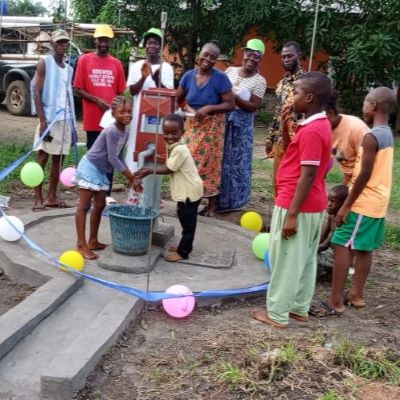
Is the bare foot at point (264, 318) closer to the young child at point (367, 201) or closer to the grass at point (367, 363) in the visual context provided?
the young child at point (367, 201)

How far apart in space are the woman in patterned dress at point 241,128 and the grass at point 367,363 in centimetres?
305

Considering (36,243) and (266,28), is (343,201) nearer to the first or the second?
(36,243)

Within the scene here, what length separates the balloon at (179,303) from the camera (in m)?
3.72

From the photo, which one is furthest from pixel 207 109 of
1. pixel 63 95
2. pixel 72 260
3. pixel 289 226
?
pixel 289 226

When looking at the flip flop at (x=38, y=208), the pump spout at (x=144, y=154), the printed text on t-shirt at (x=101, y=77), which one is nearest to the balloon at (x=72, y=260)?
the pump spout at (x=144, y=154)

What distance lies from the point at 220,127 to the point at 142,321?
2522 mm

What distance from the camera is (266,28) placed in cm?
1395

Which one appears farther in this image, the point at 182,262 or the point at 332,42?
the point at 332,42

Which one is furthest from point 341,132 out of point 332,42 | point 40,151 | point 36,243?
point 332,42

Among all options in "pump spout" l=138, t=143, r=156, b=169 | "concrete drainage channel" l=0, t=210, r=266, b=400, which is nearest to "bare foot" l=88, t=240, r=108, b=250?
"concrete drainage channel" l=0, t=210, r=266, b=400

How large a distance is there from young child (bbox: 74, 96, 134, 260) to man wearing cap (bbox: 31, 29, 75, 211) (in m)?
1.46

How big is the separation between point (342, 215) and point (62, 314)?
1.92 metres

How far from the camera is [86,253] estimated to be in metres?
4.35

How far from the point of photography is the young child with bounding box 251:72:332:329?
11.3ft
